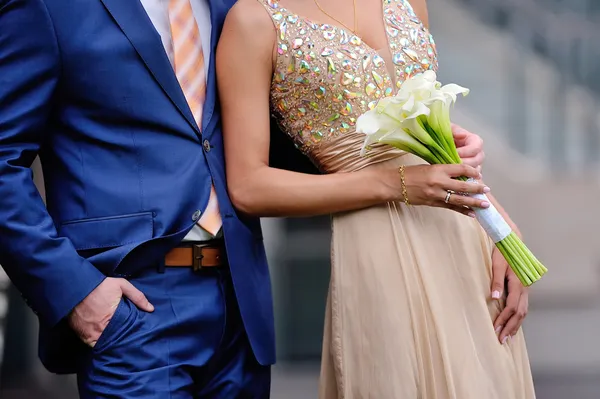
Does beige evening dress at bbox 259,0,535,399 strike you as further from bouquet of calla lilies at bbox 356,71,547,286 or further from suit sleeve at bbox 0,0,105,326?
suit sleeve at bbox 0,0,105,326

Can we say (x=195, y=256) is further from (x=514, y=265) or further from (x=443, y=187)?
(x=514, y=265)

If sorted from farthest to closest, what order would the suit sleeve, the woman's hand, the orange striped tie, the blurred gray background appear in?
the blurred gray background → the orange striped tie → the woman's hand → the suit sleeve

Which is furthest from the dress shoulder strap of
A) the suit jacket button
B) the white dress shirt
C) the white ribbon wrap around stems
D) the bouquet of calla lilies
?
the white ribbon wrap around stems

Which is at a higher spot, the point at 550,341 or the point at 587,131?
the point at 587,131

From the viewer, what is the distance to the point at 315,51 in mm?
2201

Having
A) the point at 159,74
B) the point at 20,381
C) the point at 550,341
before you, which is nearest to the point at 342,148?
the point at 159,74

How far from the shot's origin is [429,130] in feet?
6.63

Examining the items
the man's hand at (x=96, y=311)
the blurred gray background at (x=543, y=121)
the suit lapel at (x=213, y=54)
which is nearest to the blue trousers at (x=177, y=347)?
the man's hand at (x=96, y=311)

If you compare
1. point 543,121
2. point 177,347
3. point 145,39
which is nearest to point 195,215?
point 177,347

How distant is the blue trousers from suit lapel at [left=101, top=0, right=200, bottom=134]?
1.42ft

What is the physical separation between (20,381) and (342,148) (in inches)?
65.1

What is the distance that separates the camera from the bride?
208 centimetres

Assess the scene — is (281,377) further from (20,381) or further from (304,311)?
(20,381)

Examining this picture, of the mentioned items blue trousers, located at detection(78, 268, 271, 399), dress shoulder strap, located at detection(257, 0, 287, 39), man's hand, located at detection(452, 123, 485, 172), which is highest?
dress shoulder strap, located at detection(257, 0, 287, 39)
